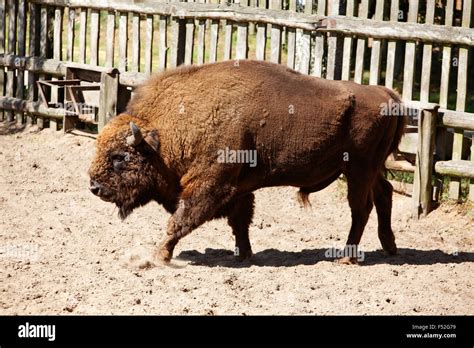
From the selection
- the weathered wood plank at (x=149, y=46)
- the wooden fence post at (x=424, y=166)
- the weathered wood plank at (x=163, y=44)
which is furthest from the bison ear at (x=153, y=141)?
the weathered wood plank at (x=149, y=46)

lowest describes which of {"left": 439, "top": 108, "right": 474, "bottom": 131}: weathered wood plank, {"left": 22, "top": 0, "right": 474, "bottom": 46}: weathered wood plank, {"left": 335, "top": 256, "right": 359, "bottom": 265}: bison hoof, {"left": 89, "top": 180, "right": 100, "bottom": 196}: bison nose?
{"left": 335, "top": 256, "right": 359, "bottom": 265}: bison hoof

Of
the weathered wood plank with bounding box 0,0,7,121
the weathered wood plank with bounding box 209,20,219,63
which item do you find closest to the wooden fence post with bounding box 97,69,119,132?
the weathered wood plank with bounding box 209,20,219,63

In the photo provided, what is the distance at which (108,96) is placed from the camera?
518 inches

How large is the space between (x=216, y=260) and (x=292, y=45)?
388cm

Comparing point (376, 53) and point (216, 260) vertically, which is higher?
point (376, 53)

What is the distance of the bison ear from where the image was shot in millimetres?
8938

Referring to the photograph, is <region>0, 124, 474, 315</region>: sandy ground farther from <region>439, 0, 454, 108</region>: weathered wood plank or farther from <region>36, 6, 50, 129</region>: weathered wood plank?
<region>36, 6, 50, 129</region>: weathered wood plank

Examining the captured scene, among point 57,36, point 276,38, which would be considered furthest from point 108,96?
point 276,38

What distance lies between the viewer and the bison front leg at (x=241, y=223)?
30.7ft

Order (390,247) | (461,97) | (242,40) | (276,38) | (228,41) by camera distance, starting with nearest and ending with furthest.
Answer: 1. (390,247)
2. (461,97)
3. (276,38)
4. (242,40)
5. (228,41)

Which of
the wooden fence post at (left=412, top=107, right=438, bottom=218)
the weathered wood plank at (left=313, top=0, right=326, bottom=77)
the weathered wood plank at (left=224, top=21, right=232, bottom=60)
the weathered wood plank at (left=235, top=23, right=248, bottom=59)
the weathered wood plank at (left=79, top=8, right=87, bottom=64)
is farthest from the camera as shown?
the weathered wood plank at (left=79, top=8, right=87, bottom=64)

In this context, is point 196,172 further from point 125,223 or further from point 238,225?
point 125,223

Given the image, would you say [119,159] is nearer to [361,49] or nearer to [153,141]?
[153,141]

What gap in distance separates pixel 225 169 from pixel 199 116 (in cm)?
56
